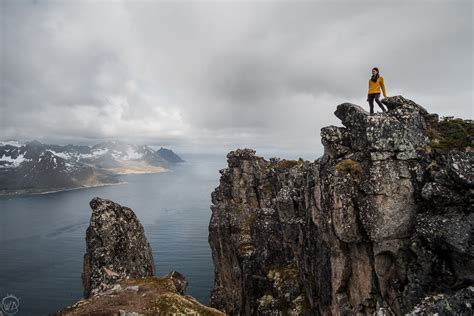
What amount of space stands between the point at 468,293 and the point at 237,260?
55.5 metres

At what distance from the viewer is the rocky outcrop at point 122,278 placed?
18.2 meters

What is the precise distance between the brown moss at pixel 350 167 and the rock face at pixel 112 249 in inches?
881

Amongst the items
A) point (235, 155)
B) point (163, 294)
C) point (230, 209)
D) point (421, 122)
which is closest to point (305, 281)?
point (421, 122)

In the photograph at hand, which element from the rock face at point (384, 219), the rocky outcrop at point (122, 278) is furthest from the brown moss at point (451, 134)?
the rocky outcrop at point (122, 278)

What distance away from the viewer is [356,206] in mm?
31609

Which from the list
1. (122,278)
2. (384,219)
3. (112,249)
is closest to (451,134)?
(384,219)

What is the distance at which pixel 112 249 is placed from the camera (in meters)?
28.9

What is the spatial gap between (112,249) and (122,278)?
3101 mm

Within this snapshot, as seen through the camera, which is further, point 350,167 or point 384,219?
point 350,167

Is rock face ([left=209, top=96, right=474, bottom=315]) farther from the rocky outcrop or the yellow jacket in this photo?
the rocky outcrop

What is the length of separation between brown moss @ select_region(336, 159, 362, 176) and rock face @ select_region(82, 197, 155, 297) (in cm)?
2237

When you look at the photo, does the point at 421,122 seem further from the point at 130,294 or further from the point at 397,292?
the point at 130,294

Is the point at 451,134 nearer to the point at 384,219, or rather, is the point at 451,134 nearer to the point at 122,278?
the point at 384,219

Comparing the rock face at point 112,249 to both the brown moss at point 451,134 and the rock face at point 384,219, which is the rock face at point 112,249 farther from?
the brown moss at point 451,134
